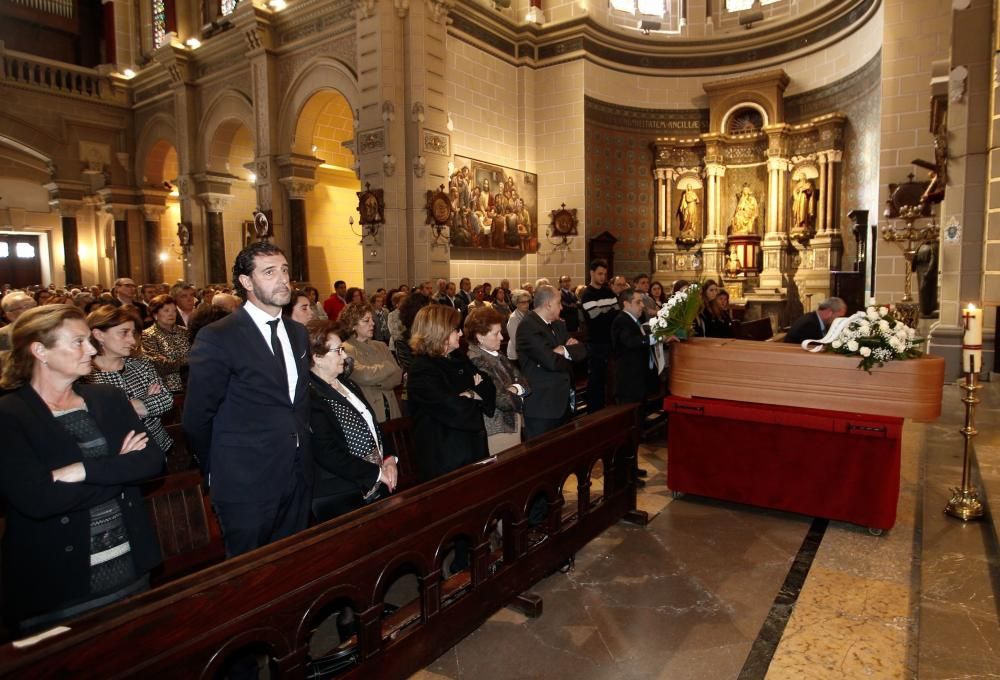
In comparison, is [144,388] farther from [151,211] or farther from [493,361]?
[151,211]

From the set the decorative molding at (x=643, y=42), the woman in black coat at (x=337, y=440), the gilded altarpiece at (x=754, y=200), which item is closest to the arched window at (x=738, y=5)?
the decorative molding at (x=643, y=42)

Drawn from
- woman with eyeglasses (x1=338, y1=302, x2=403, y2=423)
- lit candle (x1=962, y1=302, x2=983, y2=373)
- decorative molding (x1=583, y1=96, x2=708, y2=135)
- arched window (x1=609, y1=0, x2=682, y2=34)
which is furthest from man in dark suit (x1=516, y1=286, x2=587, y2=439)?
arched window (x1=609, y1=0, x2=682, y2=34)

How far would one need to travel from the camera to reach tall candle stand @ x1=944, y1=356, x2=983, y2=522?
3551mm

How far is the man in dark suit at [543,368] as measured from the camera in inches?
155

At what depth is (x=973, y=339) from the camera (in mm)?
3531

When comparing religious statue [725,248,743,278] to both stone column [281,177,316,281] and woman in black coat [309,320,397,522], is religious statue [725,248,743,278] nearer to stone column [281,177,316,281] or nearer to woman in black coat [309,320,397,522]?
→ stone column [281,177,316,281]

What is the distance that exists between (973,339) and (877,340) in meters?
0.65

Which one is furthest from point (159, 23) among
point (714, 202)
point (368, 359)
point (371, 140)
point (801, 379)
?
point (801, 379)

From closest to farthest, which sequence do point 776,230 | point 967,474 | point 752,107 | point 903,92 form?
point 967,474 → point 903,92 → point 776,230 → point 752,107

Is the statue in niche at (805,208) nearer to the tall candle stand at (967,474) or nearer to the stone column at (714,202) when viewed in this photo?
the stone column at (714,202)

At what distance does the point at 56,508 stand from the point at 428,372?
1.64m

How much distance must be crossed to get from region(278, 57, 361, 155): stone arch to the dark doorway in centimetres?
1148

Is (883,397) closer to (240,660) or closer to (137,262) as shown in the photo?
(240,660)

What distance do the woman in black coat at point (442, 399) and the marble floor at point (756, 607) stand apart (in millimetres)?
815
